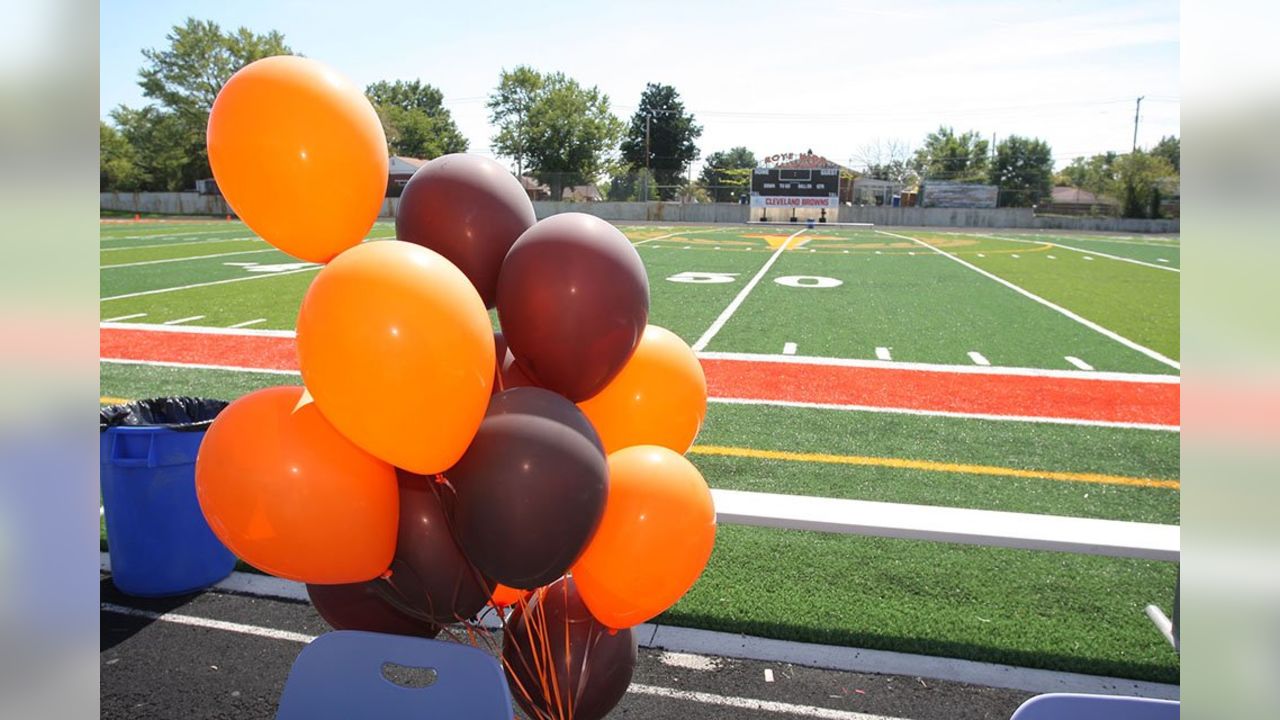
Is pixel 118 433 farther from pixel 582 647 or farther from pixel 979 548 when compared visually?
pixel 979 548

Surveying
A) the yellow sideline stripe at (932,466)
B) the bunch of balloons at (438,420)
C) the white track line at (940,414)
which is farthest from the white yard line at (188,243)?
the bunch of balloons at (438,420)

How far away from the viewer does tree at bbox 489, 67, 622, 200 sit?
5791cm

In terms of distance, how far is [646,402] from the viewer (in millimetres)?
2504

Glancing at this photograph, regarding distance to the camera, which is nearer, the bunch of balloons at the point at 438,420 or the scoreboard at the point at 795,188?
the bunch of balloons at the point at 438,420

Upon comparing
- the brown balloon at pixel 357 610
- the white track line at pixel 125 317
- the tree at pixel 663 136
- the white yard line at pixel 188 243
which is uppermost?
the tree at pixel 663 136

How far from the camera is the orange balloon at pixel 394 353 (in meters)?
1.75

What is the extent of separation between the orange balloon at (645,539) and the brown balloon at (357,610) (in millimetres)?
602

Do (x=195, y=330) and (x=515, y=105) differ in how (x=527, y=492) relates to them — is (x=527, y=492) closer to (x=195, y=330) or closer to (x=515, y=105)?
(x=195, y=330)

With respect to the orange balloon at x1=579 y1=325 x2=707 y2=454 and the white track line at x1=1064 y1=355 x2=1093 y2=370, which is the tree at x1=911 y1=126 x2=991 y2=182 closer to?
the white track line at x1=1064 y1=355 x2=1093 y2=370

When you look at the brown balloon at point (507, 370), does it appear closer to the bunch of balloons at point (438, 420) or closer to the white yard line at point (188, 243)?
the bunch of balloons at point (438, 420)

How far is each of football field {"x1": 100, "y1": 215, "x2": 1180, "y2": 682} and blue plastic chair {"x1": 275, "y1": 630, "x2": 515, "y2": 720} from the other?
1.91 m

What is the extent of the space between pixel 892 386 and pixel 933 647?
4.81 m

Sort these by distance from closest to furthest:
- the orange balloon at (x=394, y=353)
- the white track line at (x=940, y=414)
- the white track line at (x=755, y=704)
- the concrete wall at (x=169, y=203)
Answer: the orange balloon at (x=394, y=353), the white track line at (x=755, y=704), the white track line at (x=940, y=414), the concrete wall at (x=169, y=203)
